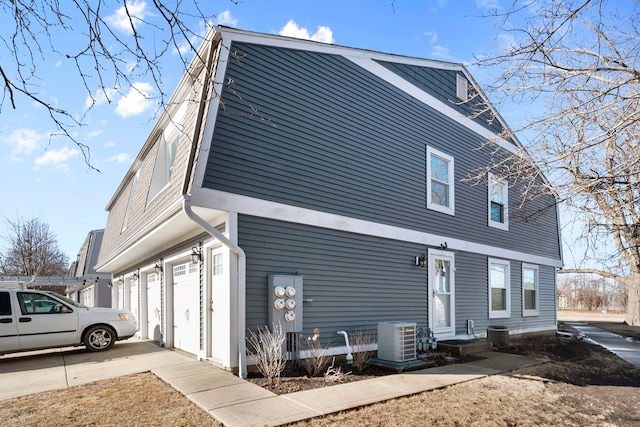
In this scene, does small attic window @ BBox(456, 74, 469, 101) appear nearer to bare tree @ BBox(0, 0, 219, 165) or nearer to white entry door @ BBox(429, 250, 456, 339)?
white entry door @ BBox(429, 250, 456, 339)

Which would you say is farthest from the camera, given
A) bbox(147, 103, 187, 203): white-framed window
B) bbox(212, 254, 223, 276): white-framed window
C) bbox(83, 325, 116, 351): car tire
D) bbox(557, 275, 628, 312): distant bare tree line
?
bbox(557, 275, 628, 312): distant bare tree line

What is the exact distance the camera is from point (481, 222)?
1227 cm

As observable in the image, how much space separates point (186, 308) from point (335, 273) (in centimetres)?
306

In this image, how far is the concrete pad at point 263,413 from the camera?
4734 mm

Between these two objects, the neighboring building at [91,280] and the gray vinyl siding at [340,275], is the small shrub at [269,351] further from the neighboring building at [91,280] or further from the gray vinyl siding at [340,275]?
the neighboring building at [91,280]

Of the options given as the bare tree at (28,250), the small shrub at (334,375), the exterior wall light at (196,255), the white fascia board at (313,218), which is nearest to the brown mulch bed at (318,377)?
the small shrub at (334,375)

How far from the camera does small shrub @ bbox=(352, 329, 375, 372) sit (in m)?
7.60

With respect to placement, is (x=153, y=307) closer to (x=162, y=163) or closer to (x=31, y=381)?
(x=162, y=163)

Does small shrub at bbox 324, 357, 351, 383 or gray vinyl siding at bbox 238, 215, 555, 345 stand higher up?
gray vinyl siding at bbox 238, 215, 555, 345

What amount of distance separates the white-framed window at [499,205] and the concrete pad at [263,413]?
9310 mm

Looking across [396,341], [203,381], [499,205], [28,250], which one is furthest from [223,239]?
[28,250]

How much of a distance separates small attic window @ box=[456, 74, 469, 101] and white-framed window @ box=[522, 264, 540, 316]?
18.5 ft

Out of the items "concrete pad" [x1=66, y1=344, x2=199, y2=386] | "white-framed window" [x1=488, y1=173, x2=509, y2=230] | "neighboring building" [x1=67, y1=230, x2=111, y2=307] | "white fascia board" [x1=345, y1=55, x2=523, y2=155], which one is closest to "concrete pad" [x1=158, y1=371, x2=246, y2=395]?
"concrete pad" [x1=66, y1=344, x2=199, y2=386]

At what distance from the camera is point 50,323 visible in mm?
8781
